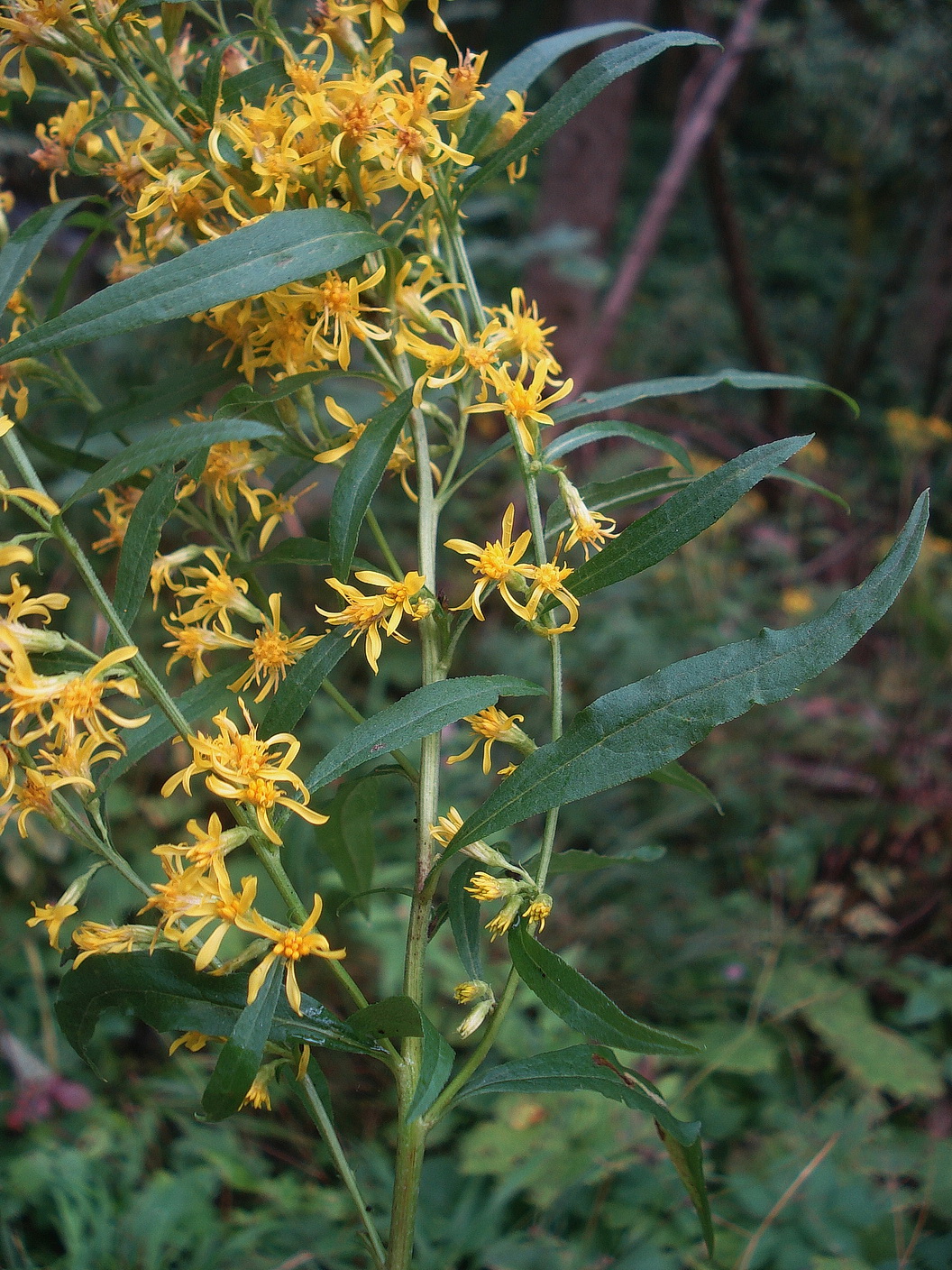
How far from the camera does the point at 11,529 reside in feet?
7.61

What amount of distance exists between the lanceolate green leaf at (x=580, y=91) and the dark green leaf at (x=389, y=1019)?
552 mm

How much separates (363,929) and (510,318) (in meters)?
1.28

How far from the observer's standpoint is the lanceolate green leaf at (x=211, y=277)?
1.65 feet

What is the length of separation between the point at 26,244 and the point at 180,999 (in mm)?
519

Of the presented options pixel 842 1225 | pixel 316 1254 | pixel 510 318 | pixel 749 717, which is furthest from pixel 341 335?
pixel 749 717

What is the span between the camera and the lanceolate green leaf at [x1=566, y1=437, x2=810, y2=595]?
0.55 m

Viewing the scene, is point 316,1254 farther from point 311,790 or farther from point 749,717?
point 749,717

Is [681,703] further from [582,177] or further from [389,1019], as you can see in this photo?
[582,177]

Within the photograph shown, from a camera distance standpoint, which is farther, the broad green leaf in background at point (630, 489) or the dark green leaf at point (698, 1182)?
the broad green leaf in background at point (630, 489)

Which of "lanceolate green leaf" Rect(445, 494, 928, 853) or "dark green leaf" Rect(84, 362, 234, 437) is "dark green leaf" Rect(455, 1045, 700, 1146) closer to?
"lanceolate green leaf" Rect(445, 494, 928, 853)

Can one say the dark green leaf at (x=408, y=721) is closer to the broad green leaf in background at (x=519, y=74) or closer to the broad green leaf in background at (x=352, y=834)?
the broad green leaf in background at (x=352, y=834)

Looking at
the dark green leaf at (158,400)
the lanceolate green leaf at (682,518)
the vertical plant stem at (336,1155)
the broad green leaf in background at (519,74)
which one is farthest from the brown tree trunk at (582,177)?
the vertical plant stem at (336,1155)

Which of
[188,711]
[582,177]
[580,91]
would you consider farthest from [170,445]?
[582,177]

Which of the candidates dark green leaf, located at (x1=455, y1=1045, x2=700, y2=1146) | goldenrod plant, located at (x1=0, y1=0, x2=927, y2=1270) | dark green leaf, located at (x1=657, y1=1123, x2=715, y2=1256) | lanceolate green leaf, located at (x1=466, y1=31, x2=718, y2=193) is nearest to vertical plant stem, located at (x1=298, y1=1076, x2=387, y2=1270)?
goldenrod plant, located at (x1=0, y1=0, x2=927, y2=1270)
